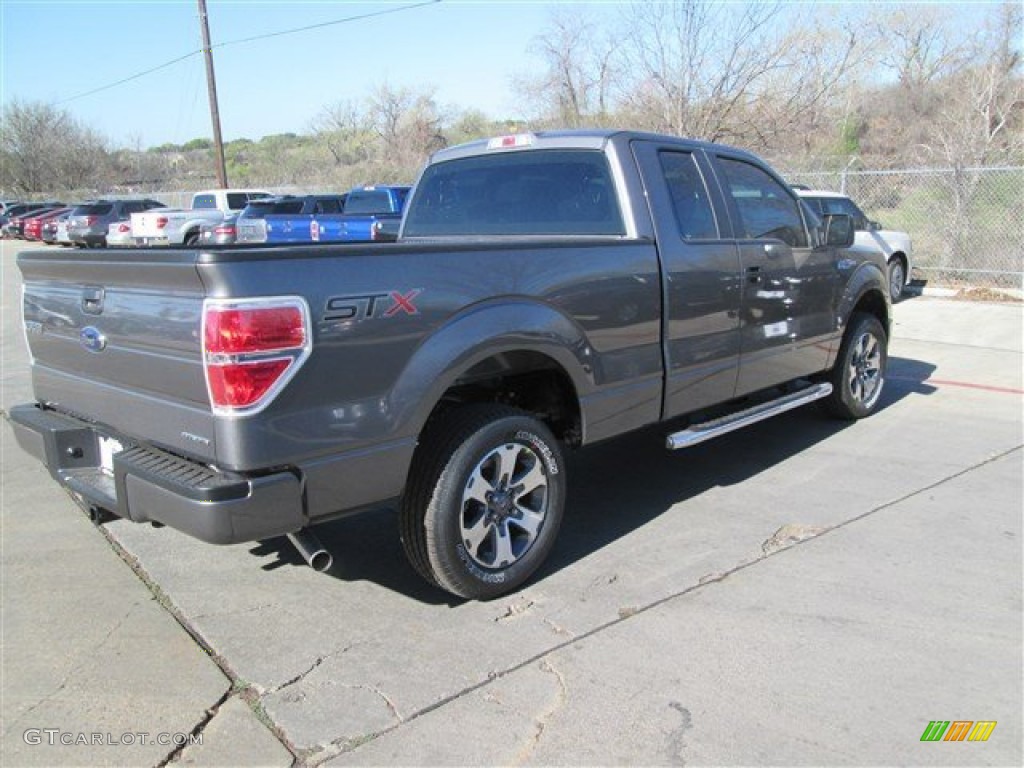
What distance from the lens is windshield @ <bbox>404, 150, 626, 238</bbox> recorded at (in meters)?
4.48

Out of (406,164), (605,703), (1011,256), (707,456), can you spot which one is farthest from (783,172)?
(406,164)

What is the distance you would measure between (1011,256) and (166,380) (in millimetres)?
14021

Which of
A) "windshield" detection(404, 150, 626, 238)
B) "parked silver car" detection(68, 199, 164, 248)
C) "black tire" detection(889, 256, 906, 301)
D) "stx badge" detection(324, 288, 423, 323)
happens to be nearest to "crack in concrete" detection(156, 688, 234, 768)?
"stx badge" detection(324, 288, 423, 323)

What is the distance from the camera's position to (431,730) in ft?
9.32

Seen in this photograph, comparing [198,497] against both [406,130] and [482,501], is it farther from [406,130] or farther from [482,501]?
[406,130]

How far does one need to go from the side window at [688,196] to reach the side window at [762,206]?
11.9 inches

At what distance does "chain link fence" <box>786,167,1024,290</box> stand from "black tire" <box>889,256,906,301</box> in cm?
142

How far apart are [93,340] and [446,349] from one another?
4.85 feet

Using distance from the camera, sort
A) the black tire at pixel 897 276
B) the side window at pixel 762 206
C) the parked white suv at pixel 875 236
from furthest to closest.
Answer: the black tire at pixel 897 276
the parked white suv at pixel 875 236
the side window at pixel 762 206

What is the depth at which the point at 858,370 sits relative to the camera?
650 cm

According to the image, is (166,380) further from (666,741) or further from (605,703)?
(666,741)

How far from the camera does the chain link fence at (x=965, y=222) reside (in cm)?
1323

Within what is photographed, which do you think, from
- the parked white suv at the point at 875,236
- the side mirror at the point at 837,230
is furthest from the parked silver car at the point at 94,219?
the side mirror at the point at 837,230

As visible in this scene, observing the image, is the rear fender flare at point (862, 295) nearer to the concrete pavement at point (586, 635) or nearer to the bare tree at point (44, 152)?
the concrete pavement at point (586, 635)
